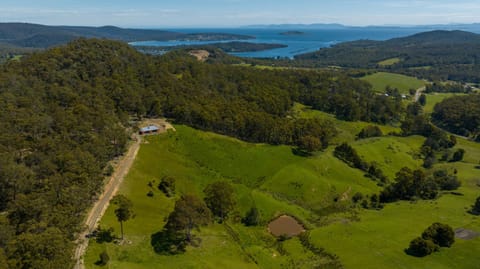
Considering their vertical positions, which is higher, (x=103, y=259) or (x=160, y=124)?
(x=160, y=124)

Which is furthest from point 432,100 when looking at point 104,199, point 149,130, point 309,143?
point 104,199

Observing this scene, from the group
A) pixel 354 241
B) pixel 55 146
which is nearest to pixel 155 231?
pixel 55 146

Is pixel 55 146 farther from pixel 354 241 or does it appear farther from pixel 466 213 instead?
pixel 466 213

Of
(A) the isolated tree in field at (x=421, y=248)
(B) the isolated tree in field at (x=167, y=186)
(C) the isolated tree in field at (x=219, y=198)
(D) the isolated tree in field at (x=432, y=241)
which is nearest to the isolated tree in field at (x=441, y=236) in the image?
(D) the isolated tree in field at (x=432, y=241)

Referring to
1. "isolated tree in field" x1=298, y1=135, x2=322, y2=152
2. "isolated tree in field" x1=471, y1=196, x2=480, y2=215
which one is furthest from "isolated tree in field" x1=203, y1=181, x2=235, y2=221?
"isolated tree in field" x1=471, y1=196, x2=480, y2=215

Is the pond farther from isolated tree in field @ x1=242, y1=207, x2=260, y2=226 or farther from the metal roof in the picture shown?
the metal roof

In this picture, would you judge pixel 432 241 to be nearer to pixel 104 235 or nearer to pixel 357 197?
pixel 357 197
